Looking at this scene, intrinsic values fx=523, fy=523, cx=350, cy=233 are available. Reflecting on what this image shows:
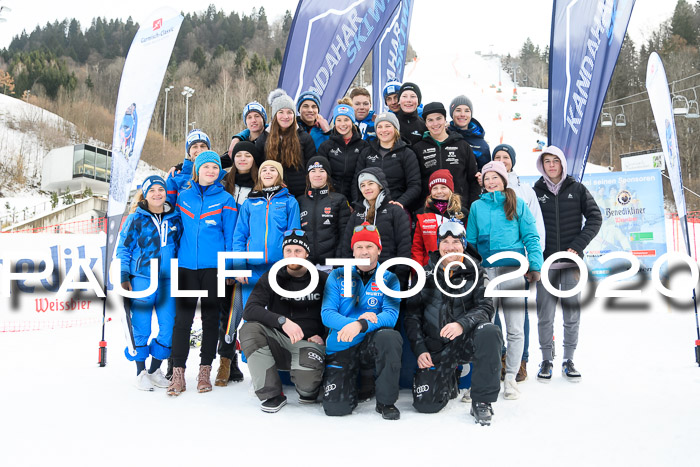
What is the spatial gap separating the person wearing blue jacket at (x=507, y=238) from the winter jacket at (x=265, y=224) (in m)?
1.38

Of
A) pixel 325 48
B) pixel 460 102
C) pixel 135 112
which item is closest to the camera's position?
pixel 460 102

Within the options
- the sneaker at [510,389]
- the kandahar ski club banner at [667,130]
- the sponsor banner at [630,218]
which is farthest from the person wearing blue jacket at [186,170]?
the sponsor banner at [630,218]

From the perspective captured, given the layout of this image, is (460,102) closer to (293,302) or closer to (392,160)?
(392,160)

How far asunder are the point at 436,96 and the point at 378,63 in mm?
34209

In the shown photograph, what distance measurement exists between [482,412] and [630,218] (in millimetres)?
7807

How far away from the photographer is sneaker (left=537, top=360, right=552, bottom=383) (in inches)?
162

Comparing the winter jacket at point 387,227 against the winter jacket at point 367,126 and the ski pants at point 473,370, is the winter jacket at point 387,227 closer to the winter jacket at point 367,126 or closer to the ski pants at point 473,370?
the ski pants at point 473,370

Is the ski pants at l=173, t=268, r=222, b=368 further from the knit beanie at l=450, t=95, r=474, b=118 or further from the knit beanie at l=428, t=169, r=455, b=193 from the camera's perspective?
the knit beanie at l=450, t=95, r=474, b=118

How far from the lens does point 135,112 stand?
4.96 meters

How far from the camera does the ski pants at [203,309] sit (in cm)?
377

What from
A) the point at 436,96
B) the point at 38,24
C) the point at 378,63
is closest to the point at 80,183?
the point at 436,96

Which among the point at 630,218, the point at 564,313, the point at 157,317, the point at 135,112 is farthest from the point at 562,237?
the point at 630,218

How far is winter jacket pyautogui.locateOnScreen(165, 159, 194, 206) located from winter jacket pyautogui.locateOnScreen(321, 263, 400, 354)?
1527 millimetres

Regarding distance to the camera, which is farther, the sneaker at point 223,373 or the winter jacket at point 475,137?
the winter jacket at point 475,137
